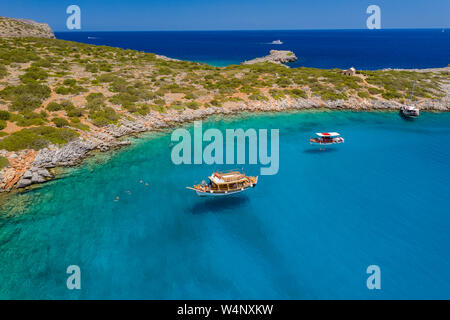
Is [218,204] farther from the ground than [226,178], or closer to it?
closer to it

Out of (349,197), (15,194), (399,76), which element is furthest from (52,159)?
(399,76)

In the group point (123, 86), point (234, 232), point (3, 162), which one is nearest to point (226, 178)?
point (234, 232)

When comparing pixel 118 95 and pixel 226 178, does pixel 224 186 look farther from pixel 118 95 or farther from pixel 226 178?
pixel 118 95

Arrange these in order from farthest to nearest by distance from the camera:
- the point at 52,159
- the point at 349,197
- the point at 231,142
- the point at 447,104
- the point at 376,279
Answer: the point at 447,104
the point at 231,142
the point at 52,159
the point at 349,197
the point at 376,279

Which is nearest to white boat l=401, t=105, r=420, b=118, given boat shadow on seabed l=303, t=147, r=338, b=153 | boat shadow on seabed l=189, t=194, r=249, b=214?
boat shadow on seabed l=303, t=147, r=338, b=153
